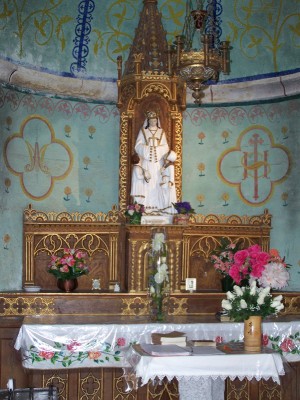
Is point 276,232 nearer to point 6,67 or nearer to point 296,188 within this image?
point 296,188

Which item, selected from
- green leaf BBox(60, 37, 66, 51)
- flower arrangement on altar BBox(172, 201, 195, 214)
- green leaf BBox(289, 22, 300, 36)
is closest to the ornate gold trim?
flower arrangement on altar BBox(172, 201, 195, 214)

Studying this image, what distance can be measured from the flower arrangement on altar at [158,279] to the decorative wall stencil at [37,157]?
2.62 meters

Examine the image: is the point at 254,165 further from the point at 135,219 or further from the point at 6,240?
the point at 6,240

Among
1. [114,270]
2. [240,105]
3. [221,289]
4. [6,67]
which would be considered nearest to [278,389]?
[221,289]

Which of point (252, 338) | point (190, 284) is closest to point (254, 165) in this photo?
point (190, 284)

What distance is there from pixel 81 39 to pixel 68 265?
3.59m

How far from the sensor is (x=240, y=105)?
1266cm

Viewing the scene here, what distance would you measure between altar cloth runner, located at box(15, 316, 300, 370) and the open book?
6.08 ft

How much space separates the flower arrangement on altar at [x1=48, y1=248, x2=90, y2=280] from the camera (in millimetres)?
11086

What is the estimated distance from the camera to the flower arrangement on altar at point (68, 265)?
11086 mm

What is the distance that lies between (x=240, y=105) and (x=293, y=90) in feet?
2.86

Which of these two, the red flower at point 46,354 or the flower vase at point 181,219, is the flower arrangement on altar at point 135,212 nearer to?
the flower vase at point 181,219

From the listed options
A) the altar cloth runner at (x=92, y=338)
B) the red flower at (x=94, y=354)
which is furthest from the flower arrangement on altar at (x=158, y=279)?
the red flower at (x=94, y=354)

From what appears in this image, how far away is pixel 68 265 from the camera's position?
36.4 ft
